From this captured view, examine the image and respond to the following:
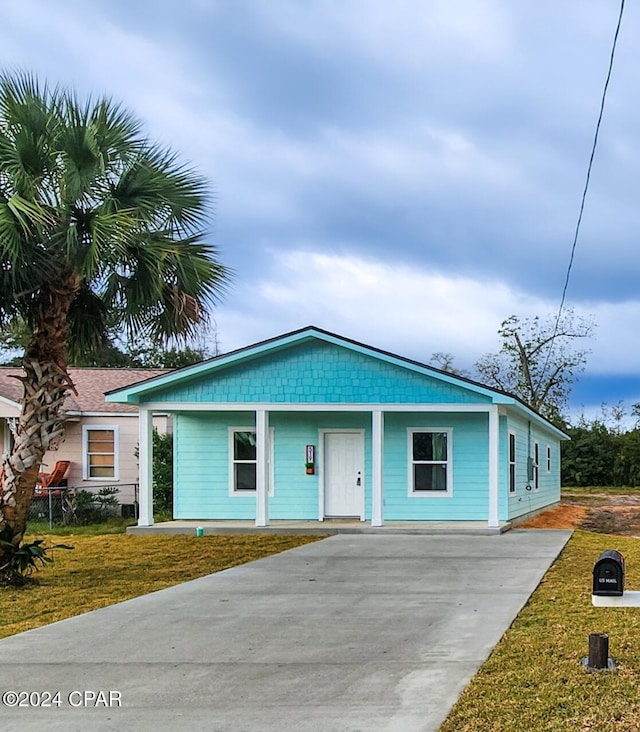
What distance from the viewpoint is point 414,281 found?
26.6 metres

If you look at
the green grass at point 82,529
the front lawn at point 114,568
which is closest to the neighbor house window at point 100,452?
the green grass at point 82,529

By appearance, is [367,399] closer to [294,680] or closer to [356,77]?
[356,77]

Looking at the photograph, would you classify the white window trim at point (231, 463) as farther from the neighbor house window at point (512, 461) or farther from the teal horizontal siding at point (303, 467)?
the neighbor house window at point (512, 461)

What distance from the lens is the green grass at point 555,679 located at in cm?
479

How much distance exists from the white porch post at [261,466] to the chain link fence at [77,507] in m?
5.00

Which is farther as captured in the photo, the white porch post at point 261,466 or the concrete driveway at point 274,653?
the white porch post at point 261,466

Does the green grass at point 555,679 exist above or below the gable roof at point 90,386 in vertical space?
below

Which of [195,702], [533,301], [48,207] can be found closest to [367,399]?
[48,207]

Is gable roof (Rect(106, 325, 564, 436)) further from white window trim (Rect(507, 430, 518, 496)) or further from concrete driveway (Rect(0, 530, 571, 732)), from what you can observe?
concrete driveway (Rect(0, 530, 571, 732))

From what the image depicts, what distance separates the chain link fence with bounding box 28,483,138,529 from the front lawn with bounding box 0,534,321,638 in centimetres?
284

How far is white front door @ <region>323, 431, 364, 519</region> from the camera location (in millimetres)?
18172

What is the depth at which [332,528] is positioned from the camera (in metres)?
16.5

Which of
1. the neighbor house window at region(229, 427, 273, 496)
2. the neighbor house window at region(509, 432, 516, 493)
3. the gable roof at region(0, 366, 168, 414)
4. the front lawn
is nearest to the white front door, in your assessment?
the neighbor house window at region(229, 427, 273, 496)

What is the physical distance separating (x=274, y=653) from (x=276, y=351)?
10.9 m
